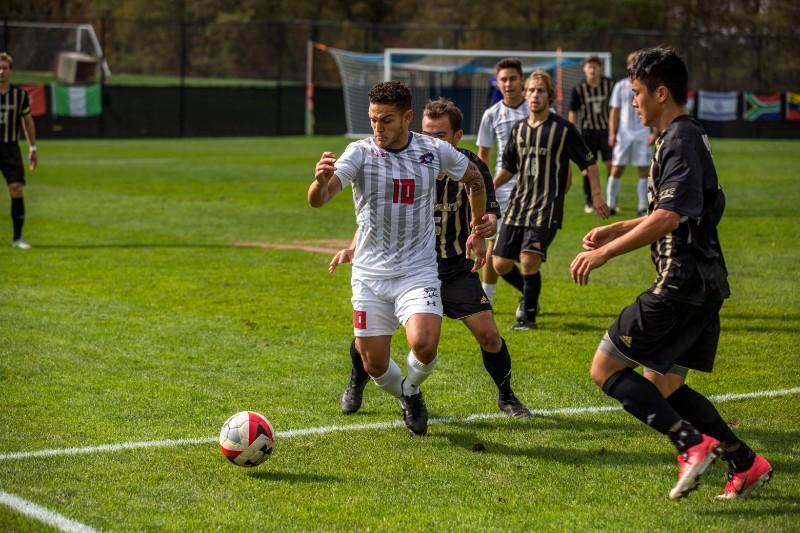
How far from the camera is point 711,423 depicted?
5.18 metres

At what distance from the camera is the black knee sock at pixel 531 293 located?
30.8ft

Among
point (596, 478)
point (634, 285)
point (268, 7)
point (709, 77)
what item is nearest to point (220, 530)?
point (596, 478)

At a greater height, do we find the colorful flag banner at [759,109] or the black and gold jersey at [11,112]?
the colorful flag banner at [759,109]

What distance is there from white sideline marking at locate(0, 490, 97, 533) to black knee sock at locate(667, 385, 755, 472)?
8.76ft

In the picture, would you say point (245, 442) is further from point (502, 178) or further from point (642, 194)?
point (642, 194)

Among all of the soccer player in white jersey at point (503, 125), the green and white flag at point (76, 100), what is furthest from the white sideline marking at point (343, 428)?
the green and white flag at point (76, 100)

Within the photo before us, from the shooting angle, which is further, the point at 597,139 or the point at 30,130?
the point at 597,139

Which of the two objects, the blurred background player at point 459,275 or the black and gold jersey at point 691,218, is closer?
the black and gold jersey at point 691,218

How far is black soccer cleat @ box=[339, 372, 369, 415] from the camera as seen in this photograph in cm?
674

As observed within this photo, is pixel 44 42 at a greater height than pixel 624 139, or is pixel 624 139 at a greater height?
pixel 44 42

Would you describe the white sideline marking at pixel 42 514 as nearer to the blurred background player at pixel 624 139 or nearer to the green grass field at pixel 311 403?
the green grass field at pixel 311 403

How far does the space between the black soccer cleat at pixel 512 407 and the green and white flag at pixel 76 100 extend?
115ft

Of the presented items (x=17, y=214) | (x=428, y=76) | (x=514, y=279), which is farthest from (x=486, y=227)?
(x=428, y=76)

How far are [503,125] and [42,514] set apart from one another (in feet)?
21.7
